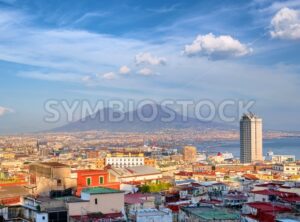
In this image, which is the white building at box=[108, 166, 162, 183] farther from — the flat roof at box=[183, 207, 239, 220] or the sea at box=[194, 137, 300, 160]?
the sea at box=[194, 137, 300, 160]

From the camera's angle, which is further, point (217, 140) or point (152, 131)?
point (152, 131)

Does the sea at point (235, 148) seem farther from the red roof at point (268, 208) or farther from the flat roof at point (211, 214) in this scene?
the flat roof at point (211, 214)

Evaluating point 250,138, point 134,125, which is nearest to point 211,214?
point 250,138

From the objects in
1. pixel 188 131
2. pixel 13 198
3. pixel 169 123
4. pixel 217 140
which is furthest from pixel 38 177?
pixel 169 123

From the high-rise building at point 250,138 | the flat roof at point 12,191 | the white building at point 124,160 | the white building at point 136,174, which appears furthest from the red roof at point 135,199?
the high-rise building at point 250,138

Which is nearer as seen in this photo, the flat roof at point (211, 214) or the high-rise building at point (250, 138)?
the flat roof at point (211, 214)

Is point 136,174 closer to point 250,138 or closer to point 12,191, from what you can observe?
point 12,191

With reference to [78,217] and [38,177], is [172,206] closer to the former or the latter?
[78,217]

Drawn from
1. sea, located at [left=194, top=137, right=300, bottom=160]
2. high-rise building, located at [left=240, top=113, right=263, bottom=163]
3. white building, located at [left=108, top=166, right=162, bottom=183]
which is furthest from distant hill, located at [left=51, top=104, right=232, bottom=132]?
white building, located at [left=108, top=166, right=162, bottom=183]
